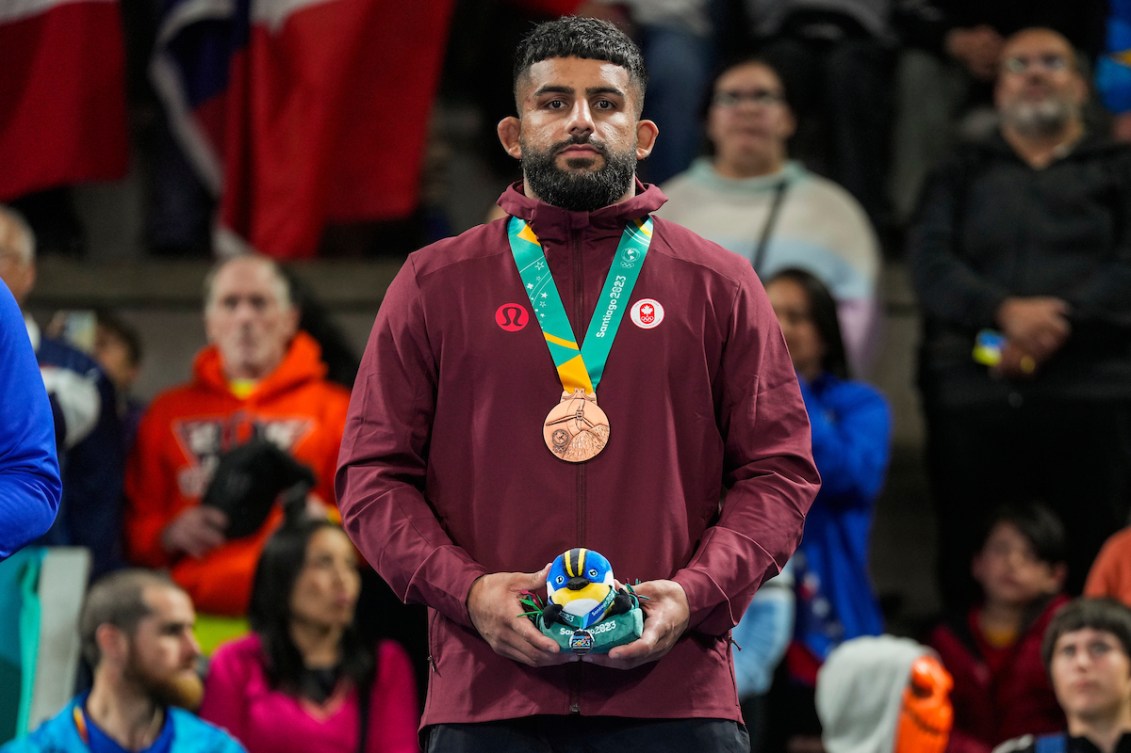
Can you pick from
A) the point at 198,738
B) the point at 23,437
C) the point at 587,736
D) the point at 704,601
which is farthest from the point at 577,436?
the point at 198,738

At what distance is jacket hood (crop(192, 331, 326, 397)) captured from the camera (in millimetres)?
5598

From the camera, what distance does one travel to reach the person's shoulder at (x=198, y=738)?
4.50m

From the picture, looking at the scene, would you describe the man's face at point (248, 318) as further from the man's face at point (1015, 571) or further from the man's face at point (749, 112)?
the man's face at point (1015, 571)

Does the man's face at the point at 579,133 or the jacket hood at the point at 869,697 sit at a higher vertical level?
the man's face at the point at 579,133

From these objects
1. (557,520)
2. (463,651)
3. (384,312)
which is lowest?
(463,651)

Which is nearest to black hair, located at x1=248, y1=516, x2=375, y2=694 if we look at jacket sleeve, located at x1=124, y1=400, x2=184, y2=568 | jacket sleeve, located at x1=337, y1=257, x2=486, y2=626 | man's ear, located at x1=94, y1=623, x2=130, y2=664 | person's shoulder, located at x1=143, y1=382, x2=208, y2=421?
man's ear, located at x1=94, y1=623, x2=130, y2=664

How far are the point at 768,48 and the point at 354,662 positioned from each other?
3.02 metres

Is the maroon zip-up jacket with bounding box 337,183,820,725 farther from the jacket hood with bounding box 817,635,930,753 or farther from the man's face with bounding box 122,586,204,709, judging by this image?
the jacket hood with bounding box 817,635,930,753

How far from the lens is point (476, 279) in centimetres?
287

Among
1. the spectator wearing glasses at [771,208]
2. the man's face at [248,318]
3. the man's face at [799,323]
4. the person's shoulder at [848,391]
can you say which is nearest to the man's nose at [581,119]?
the man's face at [799,323]

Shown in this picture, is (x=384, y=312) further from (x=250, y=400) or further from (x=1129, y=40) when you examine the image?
(x=1129, y=40)

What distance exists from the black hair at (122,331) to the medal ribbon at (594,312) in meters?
3.39

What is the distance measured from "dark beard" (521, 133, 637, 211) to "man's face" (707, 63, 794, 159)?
3389 mm

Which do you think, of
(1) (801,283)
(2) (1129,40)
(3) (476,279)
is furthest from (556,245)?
(2) (1129,40)
